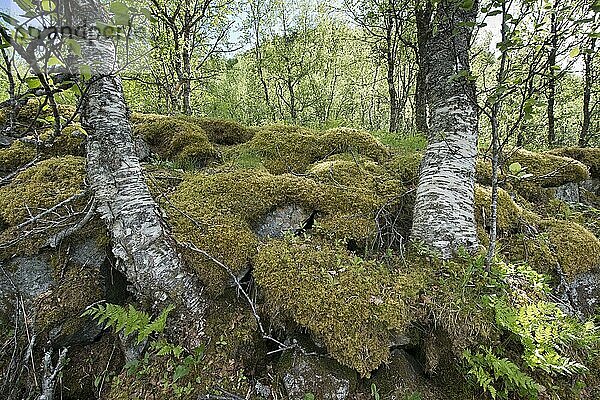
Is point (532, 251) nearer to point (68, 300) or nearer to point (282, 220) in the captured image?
point (282, 220)

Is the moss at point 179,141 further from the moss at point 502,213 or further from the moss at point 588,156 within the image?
the moss at point 588,156

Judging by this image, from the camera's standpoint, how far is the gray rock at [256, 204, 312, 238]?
3824 mm

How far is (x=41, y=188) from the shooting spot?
12.7 ft

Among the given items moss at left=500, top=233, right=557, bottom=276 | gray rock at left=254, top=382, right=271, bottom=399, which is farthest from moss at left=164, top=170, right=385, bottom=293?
moss at left=500, top=233, right=557, bottom=276

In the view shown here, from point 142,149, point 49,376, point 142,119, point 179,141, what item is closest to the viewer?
point 49,376

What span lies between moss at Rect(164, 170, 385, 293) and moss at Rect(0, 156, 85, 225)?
4.03 ft

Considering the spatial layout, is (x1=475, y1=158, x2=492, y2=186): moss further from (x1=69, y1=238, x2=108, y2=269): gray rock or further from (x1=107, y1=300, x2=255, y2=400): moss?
(x1=69, y1=238, x2=108, y2=269): gray rock

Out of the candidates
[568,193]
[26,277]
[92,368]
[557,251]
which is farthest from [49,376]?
[568,193]

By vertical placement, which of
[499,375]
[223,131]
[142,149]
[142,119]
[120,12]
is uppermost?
[120,12]

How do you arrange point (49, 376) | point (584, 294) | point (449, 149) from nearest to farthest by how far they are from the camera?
point (49, 376)
point (449, 149)
point (584, 294)

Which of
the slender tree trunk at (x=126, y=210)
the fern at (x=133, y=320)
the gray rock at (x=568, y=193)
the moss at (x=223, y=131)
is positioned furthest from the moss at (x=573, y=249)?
the moss at (x=223, y=131)

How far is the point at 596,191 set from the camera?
7113 mm

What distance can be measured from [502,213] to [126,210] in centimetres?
443

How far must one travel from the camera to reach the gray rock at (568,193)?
6.18 metres
